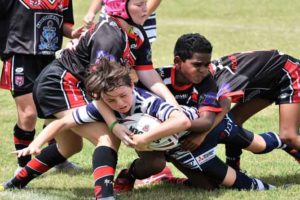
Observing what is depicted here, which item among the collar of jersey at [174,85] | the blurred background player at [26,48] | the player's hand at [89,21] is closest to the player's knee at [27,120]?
the blurred background player at [26,48]

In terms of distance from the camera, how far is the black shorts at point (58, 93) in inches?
188

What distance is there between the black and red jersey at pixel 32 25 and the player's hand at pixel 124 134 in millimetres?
1669

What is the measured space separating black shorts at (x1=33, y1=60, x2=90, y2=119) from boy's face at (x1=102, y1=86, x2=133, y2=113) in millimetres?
402

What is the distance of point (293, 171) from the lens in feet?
18.3

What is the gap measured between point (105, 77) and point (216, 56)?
32.0 ft

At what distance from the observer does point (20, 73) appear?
5.85 meters

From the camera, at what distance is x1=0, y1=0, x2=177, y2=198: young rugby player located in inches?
179

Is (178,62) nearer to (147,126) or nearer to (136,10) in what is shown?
(136,10)

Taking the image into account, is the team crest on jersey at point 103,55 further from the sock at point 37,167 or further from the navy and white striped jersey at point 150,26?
the navy and white striped jersey at point 150,26

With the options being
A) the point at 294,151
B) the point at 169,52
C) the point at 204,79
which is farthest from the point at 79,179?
the point at 169,52

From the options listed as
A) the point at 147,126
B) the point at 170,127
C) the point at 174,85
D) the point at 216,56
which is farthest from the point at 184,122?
the point at 216,56

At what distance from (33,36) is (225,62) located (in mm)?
1714

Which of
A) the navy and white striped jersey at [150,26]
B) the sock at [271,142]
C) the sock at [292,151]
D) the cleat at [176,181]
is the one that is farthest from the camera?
the navy and white striped jersey at [150,26]

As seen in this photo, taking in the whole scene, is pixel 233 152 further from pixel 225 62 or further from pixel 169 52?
pixel 169 52
